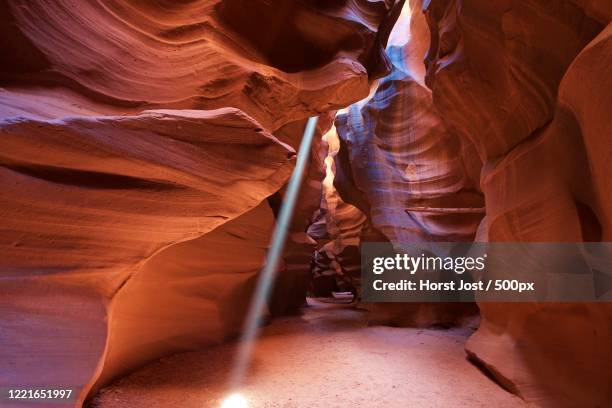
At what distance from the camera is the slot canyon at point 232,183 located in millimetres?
2451

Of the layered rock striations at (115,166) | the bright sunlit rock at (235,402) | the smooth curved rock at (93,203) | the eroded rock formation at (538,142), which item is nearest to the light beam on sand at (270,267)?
the bright sunlit rock at (235,402)

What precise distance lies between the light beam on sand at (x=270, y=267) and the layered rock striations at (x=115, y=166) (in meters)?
1.08

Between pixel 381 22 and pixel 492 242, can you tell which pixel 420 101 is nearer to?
pixel 381 22

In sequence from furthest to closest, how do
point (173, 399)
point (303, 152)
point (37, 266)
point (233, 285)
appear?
point (303, 152), point (233, 285), point (173, 399), point (37, 266)

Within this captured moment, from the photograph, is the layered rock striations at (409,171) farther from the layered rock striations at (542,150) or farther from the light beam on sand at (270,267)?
the layered rock striations at (542,150)

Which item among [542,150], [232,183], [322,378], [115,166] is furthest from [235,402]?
[542,150]

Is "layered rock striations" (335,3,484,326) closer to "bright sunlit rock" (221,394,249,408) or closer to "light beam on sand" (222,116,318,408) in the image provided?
"light beam on sand" (222,116,318,408)

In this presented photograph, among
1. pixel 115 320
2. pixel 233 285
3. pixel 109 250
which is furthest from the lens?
pixel 233 285

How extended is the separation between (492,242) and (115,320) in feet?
16.2

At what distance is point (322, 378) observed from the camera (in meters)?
4.15

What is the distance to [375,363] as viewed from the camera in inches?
192

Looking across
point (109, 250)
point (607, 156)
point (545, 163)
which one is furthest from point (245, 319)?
point (607, 156)

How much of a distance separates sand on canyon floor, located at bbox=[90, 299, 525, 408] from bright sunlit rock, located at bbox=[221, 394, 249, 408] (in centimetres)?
6

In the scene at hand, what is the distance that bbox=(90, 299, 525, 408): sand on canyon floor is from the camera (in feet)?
11.1
